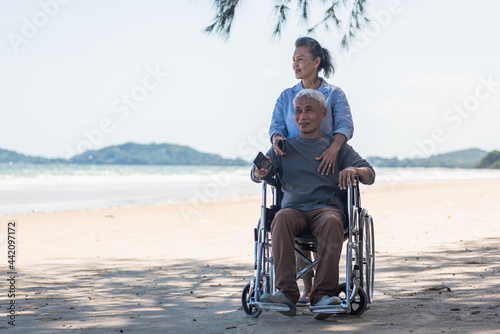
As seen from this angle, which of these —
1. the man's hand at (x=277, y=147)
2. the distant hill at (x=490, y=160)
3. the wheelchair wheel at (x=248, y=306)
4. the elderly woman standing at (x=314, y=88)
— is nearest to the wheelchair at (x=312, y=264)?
the wheelchair wheel at (x=248, y=306)

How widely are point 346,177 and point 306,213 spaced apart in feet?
0.92

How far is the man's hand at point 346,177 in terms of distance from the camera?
3.25 m

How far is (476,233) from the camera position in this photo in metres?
7.31

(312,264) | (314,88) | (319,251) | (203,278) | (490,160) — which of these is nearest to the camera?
(319,251)

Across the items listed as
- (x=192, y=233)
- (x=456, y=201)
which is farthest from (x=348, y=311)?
(x=456, y=201)

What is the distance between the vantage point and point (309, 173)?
3426mm

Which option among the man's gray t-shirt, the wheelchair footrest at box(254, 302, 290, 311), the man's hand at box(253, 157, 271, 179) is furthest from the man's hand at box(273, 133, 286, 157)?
the wheelchair footrest at box(254, 302, 290, 311)

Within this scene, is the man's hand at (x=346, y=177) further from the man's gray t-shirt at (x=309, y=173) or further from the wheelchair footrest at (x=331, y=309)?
the wheelchair footrest at (x=331, y=309)

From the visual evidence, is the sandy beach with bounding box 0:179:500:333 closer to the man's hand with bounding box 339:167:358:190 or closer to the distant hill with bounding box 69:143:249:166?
the man's hand with bounding box 339:167:358:190

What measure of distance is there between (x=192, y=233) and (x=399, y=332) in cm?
559

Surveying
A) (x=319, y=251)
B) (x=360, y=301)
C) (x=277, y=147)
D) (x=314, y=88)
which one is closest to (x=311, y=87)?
(x=314, y=88)

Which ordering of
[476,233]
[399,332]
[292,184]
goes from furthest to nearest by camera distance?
[476,233], [292,184], [399,332]

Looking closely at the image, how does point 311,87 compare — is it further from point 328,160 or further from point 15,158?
point 15,158

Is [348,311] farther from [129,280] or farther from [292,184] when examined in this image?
[129,280]
